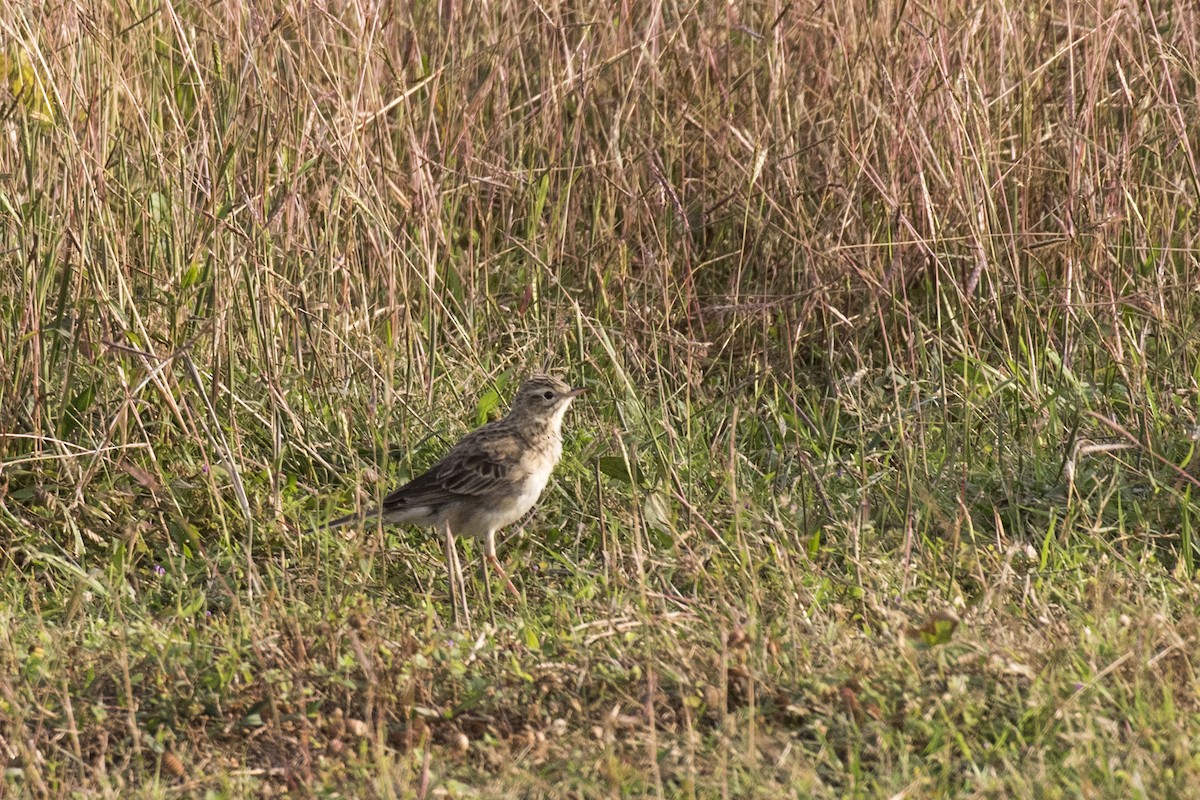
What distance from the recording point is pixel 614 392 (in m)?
5.60

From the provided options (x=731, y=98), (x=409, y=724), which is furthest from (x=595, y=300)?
(x=409, y=724)

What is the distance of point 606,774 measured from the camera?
3.36 metres

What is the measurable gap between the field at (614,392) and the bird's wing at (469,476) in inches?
8.3

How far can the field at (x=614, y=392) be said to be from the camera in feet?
11.8

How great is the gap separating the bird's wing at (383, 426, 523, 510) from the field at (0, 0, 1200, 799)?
0.21 m

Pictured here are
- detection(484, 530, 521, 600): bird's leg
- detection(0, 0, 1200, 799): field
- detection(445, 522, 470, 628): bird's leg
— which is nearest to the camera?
detection(0, 0, 1200, 799): field

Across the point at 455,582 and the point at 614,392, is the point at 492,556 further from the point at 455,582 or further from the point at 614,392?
the point at 614,392

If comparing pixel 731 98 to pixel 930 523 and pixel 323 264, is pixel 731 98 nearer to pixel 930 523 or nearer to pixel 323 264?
pixel 323 264

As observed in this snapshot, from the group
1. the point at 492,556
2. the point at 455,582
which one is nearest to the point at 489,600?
the point at 455,582

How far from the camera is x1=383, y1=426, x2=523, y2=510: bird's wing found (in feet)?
15.7

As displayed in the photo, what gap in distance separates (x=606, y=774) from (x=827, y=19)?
3777 millimetres

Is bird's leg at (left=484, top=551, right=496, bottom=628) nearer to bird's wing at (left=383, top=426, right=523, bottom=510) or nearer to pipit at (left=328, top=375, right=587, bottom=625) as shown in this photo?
pipit at (left=328, top=375, right=587, bottom=625)

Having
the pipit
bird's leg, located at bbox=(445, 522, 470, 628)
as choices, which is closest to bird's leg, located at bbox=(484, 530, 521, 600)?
the pipit

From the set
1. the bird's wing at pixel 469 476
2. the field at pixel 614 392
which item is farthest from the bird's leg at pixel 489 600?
the bird's wing at pixel 469 476
